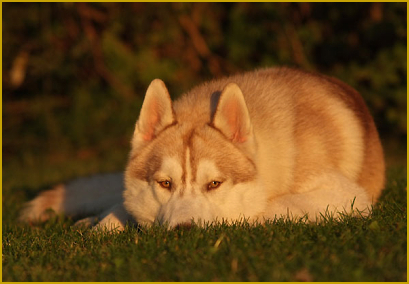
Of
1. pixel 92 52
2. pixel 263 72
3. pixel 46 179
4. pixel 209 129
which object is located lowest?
pixel 46 179

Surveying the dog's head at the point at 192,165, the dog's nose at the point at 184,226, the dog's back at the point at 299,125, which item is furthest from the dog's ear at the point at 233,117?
the dog's nose at the point at 184,226

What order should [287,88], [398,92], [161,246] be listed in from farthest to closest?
[398,92] < [287,88] < [161,246]

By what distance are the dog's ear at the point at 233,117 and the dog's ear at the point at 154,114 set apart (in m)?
0.42

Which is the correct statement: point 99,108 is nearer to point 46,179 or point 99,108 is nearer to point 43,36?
point 43,36

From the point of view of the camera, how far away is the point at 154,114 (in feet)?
14.8

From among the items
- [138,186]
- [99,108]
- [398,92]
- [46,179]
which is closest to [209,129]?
[138,186]

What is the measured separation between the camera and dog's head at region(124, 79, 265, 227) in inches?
157

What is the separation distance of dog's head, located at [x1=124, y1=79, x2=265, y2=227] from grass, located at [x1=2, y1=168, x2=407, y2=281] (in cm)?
21

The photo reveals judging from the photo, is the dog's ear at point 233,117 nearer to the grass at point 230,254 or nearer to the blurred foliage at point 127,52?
the grass at point 230,254

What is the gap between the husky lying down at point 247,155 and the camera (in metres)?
4.03

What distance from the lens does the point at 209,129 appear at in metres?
4.27

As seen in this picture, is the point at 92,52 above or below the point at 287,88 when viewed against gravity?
above

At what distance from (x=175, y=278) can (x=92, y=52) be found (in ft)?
39.8

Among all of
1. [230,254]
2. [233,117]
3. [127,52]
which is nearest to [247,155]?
[233,117]
